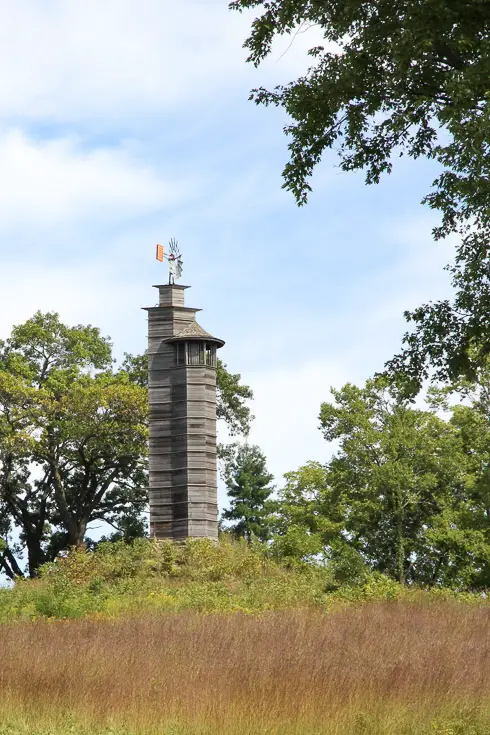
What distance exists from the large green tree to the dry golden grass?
29975 mm

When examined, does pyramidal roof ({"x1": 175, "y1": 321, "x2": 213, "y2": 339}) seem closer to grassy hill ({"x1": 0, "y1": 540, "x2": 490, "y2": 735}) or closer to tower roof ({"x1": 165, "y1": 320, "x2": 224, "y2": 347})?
tower roof ({"x1": 165, "y1": 320, "x2": 224, "y2": 347})

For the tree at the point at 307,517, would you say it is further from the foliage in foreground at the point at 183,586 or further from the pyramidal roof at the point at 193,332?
the pyramidal roof at the point at 193,332

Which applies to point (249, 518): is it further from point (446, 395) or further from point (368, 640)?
point (368, 640)

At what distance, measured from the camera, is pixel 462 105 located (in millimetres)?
13273

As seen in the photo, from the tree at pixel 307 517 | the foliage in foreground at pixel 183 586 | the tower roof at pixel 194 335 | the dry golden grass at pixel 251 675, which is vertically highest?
the tower roof at pixel 194 335

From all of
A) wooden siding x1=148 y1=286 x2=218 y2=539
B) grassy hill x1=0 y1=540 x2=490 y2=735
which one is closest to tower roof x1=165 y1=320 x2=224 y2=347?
wooden siding x1=148 y1=286 x2=218 y2=539

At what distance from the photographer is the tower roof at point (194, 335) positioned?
128 feet

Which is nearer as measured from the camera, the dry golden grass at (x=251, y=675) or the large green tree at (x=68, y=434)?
the dry golden grass at (x=251, y=675)

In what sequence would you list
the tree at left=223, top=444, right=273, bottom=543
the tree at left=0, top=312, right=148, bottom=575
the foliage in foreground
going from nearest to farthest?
→ the foliage in foreground → the tree at left=0, top=312, right=148, bottom=575 → the tree at left=223, top=444, right=273, bottom=543

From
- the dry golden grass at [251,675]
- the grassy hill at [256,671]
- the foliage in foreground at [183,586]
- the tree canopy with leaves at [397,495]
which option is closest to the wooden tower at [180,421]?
the foliage in foreground at [183,586]

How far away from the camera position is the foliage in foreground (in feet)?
71.8

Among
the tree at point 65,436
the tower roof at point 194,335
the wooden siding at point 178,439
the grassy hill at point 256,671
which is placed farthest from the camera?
the tree at point 65,436

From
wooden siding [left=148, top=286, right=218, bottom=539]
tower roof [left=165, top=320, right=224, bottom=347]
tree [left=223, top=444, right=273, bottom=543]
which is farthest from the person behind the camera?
tree [left=223, top=444, right=273, bottom=543]

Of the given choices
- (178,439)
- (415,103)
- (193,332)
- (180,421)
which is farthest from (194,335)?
(415,103)
